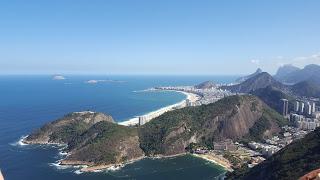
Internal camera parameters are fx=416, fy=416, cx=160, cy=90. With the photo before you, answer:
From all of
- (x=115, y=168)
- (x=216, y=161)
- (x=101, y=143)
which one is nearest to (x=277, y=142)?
(x=216, y=161)

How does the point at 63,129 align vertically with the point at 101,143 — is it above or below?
above

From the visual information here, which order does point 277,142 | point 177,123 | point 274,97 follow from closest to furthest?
point 277,142 → point 177,123 → point 274,97

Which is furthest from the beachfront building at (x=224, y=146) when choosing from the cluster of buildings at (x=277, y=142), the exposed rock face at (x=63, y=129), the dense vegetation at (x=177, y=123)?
the exposed rock face at (x=63, y=129)

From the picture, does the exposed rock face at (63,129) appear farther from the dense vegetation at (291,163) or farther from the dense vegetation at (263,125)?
the dense vegetation at (291,163)

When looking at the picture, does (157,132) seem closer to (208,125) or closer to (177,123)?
(177,123)

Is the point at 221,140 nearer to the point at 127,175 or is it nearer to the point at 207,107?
the point at 207,107

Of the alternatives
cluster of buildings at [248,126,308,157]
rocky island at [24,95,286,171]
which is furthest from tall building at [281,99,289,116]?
cluster of buildings at [248,126,308,157]

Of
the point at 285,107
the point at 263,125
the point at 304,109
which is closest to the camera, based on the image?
the point at 263,125

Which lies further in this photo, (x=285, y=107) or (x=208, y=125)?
(x=285, y=107)

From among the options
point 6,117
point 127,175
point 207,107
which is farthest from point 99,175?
point 6,117
